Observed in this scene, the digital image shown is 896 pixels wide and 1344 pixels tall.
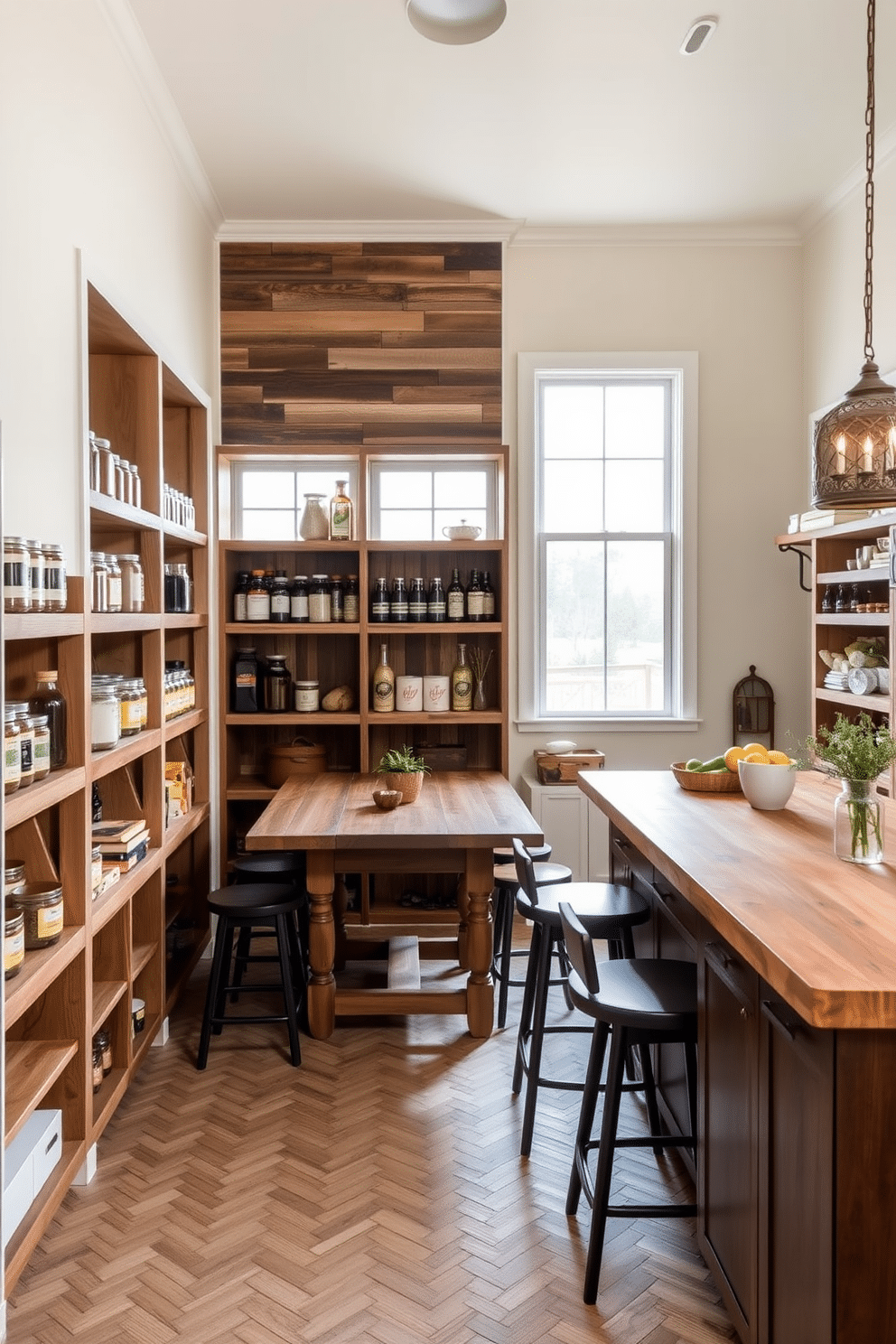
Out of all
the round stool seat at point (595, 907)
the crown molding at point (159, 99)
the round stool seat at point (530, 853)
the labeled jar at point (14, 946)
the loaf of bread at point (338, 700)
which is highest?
the crown molding at point (159, 99)

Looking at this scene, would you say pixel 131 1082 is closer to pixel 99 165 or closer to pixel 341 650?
pixel 341 650

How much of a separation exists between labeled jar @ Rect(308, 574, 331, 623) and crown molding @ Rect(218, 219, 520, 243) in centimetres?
166

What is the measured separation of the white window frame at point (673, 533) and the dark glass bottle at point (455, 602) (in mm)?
390

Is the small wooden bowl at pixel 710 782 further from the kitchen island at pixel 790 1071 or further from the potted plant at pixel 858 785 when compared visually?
the potted plant at pixel 858 785

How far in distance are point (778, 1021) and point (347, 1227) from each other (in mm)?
1335

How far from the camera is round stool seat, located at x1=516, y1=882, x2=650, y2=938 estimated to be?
104 inches

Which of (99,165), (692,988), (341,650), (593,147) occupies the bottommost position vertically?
(692,988)

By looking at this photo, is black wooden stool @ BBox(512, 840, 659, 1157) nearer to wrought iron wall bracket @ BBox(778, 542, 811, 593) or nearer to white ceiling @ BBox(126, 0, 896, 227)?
wrought iron wall bracket @ BBox(778, 542, 811, 593)

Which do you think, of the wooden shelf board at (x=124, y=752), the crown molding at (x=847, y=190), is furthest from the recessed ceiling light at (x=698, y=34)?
the wooden shelf board at (x=124, y=752)

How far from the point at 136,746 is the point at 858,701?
267 cm

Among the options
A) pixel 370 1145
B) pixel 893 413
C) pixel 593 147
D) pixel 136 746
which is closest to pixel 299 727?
pixel 136 746

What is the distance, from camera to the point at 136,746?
3037mm

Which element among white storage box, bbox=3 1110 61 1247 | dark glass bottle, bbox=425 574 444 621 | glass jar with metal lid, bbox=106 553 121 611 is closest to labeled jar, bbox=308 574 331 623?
dark glass bottle, bbox=425 574 444 621

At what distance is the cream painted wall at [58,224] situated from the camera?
7.09ft
